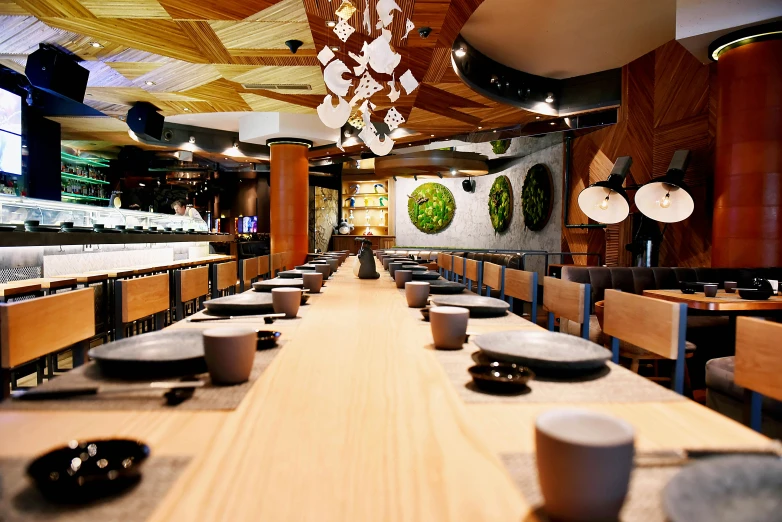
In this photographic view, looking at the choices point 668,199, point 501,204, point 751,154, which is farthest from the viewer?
point 501,204

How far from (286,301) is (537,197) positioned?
8.53 metres

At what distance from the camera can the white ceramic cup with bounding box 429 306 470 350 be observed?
3.47ft

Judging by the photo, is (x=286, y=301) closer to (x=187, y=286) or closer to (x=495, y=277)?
(x=187, y=286)

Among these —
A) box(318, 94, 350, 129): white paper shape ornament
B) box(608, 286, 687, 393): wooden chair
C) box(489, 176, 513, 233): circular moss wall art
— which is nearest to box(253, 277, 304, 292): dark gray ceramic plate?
box(608, 286, 687, 393): wooden chair

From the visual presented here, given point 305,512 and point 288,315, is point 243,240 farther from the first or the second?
point 305,512

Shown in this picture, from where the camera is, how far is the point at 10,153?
7.15m

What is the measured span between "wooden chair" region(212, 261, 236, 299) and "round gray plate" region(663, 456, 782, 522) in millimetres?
2370

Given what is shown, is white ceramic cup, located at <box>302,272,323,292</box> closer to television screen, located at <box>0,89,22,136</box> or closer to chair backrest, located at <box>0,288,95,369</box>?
chair backrest, located at <box>0,288,95,369</box>

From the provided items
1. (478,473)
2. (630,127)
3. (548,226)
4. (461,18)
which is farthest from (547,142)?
(478,473)

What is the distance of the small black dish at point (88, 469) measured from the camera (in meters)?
0.41

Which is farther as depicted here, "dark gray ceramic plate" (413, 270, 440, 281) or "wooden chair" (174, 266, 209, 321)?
"dark gray ceramic plate" (413, 270, 440, 281)

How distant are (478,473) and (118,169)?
13.2 m

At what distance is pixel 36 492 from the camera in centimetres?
44

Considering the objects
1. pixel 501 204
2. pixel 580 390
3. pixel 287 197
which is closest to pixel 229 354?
pixel 580 390
